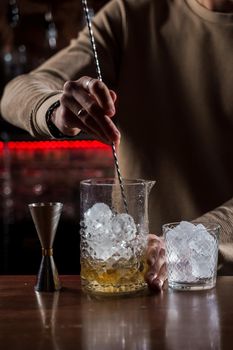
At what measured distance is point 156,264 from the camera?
145 centimetres

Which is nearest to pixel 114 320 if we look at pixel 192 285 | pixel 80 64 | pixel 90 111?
pixel 192 285

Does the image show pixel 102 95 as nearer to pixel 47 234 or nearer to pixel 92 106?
pixel 92 106

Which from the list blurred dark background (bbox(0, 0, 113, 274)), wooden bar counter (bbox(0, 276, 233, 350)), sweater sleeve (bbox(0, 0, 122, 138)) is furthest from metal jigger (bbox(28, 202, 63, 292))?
blurred dark background (bbox(0, 0, 113, 274))

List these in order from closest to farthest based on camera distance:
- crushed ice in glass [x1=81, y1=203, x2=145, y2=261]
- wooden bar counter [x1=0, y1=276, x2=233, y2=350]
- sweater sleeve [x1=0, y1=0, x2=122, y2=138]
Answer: wooden bar counter [x1=0, y1=276, x2=233, y2=350] → crushed ice in glass [x1=81, y1=203, x2=145, y2=261] → sweater sleeve [x1=0, y1=0, x2=122, y2=138]

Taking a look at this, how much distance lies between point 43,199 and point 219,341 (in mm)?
3215

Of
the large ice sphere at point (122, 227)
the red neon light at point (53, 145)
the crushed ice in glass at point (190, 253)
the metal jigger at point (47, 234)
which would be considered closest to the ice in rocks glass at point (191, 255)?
the crushed ice in glass at point (190, 253)

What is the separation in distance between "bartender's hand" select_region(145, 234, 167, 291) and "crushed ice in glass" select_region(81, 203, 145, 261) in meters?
0.07

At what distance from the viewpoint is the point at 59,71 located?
2068 mm

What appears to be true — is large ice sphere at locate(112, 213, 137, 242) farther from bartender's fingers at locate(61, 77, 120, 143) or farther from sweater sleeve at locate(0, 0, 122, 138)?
sweater sleeve at locate(0, 0, 122, 138)

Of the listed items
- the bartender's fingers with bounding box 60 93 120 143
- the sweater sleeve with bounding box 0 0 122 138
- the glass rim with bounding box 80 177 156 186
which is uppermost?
the sweater sleeve with bounding box 0 0 122 138

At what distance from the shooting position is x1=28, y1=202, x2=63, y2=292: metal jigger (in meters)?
1.41

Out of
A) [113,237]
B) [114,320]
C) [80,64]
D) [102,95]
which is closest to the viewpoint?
[114,320]

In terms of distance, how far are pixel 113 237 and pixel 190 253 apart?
16 cm

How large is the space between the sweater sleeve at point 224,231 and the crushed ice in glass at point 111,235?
255 millimetres
